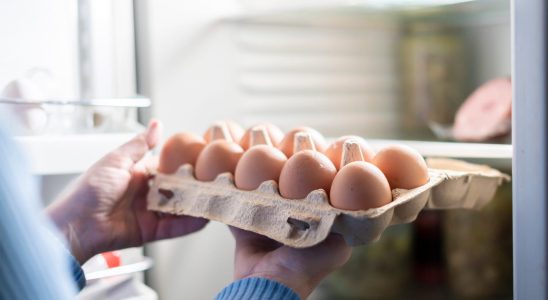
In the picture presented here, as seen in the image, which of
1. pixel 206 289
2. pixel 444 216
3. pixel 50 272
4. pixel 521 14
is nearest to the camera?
pixel 50 272

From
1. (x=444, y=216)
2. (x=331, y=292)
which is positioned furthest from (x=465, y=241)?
(x=331, y=292)

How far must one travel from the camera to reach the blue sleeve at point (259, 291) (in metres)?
0.83

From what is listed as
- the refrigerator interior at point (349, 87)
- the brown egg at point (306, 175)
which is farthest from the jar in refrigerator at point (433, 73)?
the brown egg at point (306, 175)

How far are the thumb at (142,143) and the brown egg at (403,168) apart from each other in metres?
0.44

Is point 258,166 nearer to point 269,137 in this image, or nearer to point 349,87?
point 269,137

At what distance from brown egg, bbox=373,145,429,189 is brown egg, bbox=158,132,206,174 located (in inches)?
13.7

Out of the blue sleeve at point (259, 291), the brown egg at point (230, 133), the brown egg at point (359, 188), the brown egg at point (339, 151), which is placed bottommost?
the blue sleeve at point (259, 291)

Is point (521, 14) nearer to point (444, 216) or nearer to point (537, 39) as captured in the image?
point (537, 39)

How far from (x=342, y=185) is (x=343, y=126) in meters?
0.81

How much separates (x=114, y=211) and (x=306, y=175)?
0.47m

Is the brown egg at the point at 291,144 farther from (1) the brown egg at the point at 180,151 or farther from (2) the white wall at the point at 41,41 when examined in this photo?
(2) the white wall at the point at 41,41

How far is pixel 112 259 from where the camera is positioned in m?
1.20

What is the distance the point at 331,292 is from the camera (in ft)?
4.98

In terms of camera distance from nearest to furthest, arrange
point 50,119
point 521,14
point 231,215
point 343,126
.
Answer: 1. point 521,14
2. point 231,215
3. point 50,119
4. point 343,126
